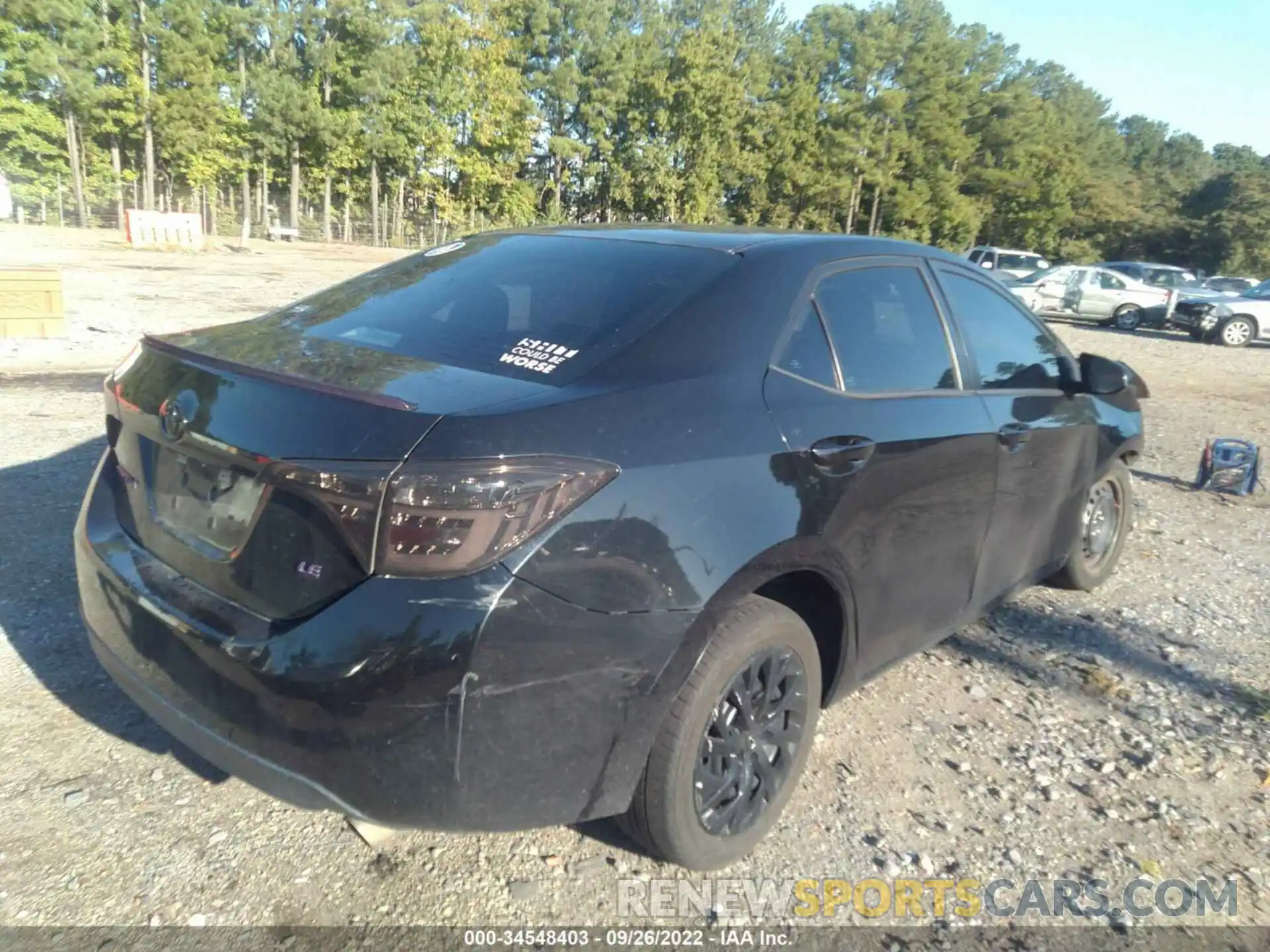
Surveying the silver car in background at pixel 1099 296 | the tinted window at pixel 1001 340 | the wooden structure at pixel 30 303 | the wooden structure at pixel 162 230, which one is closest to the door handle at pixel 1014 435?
the tinted window at pixel 1001 340

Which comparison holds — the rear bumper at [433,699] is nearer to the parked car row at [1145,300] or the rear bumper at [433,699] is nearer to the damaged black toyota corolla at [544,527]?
the damaged black toyota corolla at [544,527]

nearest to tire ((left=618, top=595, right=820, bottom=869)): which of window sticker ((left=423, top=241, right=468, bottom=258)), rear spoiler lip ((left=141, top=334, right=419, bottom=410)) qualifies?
rear spoiler lip ((left=141, top=334, right=419, bottom=410))

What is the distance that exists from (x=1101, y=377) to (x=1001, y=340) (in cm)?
66

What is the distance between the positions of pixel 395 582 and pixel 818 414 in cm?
133

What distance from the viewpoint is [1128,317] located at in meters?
25.1

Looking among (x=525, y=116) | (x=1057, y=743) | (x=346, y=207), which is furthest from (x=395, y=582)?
(x=346, y=207)

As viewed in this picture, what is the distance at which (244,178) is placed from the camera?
1852 inches

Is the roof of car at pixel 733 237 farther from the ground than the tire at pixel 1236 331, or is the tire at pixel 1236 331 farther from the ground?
the roof of car at pixel 733 237

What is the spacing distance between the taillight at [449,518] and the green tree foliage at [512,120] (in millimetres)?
44710

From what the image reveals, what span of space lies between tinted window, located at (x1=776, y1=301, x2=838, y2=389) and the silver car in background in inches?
944

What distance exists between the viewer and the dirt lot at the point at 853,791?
2.55 meters

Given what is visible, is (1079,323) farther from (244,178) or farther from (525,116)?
(244,178)

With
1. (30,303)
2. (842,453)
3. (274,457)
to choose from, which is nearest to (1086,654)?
(842,453)

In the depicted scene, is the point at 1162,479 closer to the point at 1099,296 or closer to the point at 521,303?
the point at 521,303
